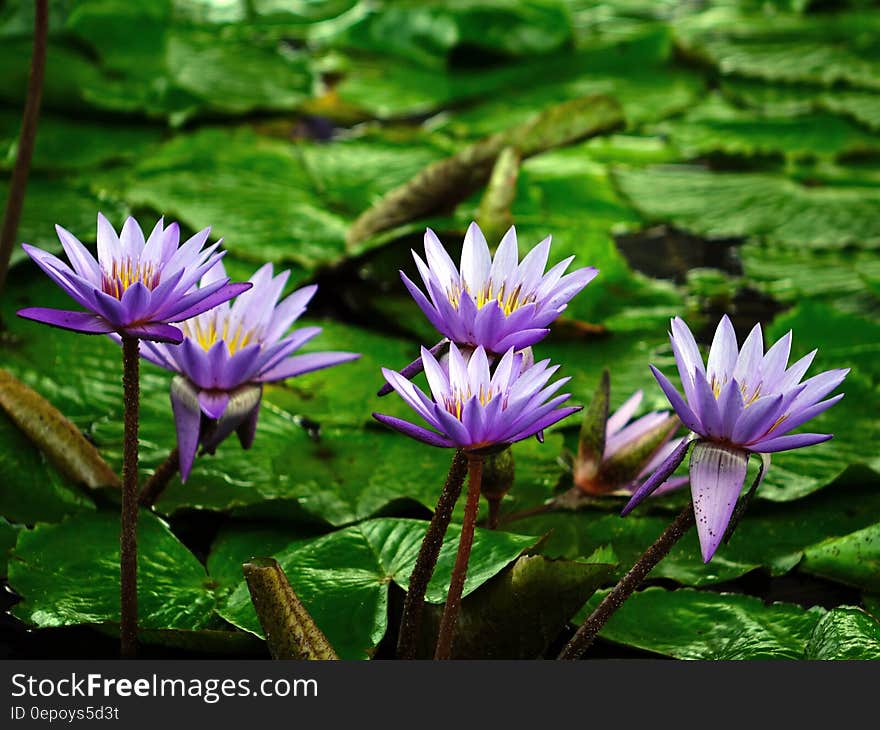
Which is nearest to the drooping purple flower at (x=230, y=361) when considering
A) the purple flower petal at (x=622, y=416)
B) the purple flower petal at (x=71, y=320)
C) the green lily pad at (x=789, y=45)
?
the purple flower petal at (x=71, y=320)

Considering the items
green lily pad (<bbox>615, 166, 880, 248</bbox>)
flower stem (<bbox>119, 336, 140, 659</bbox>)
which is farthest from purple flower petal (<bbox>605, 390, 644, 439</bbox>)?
green lily pad (<bbox>615, 166, 880, 248</bbox>)

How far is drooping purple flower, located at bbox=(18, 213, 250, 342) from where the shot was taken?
773mm

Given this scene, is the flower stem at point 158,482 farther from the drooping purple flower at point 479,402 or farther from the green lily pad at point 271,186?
the green lily pad at point 271,186

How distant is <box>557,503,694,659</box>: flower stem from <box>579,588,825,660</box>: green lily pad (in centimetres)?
11

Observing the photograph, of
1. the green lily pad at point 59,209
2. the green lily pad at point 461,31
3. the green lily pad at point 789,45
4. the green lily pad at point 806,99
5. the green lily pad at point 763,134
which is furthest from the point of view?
the green lily pad at point 461,31

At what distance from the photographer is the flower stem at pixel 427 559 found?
2.60 ft

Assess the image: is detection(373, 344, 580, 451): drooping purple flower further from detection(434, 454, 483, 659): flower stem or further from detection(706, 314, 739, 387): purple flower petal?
detection(706, 314, 739, 387): purple flower petal

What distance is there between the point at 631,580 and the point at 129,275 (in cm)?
47

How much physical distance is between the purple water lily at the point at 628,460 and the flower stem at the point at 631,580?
0.29m

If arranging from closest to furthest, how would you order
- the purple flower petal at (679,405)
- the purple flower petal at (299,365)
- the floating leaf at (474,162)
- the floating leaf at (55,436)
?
the purple flower petal at (679,405) → the purple flower petal at (299,365) → the floating leaf at (55,436) → the floating leaf at (474,162)

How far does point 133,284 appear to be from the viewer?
30.4 inches

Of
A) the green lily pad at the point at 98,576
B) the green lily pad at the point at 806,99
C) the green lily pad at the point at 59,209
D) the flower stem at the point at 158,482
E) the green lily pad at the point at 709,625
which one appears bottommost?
the green lily pad at the point at 709,625

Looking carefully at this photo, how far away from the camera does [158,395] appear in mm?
1307

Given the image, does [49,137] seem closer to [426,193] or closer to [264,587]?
[426,193]
